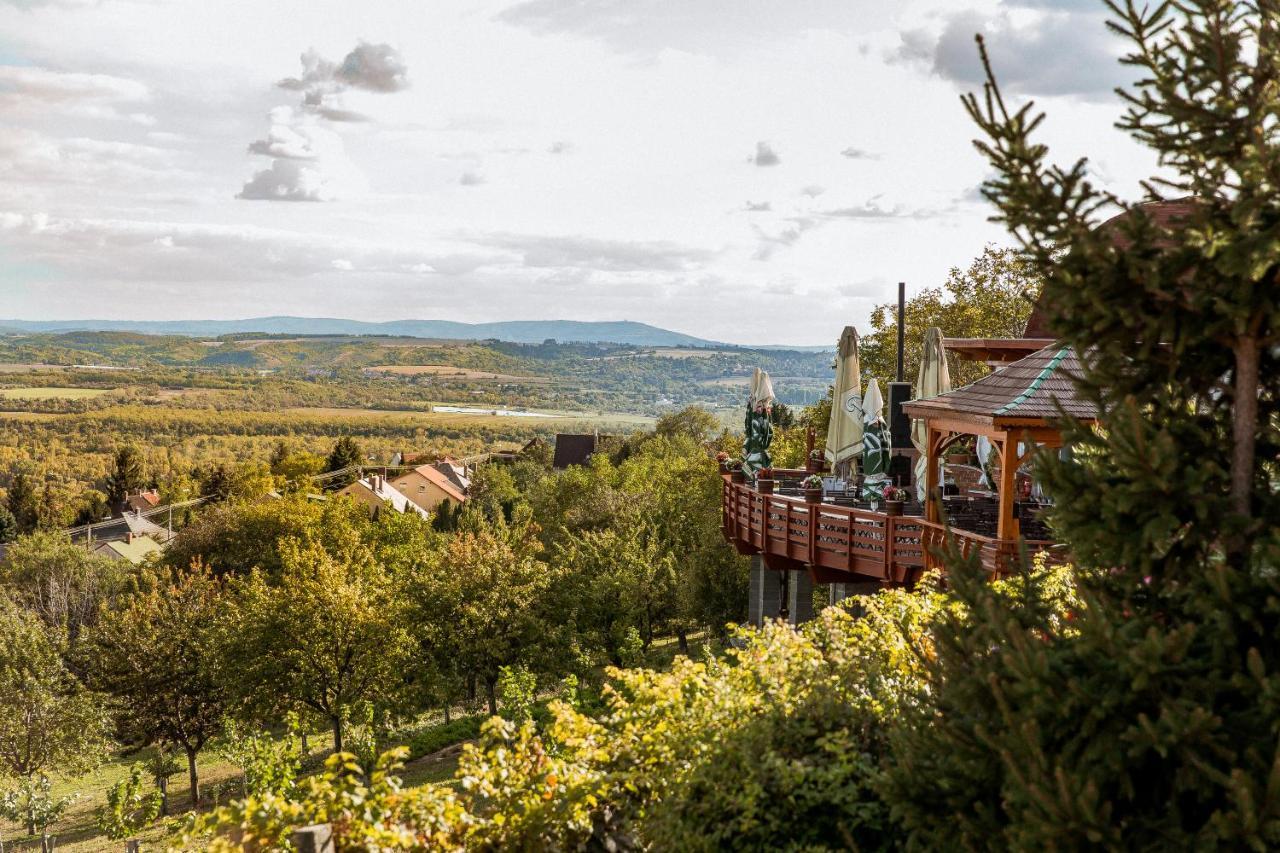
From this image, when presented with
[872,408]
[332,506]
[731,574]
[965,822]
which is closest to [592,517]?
[332,506]

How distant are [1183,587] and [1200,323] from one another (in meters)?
1.09

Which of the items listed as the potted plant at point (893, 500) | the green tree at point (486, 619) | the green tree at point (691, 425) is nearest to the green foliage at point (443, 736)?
the green tree at point (486, 619)

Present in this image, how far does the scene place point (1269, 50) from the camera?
436 centimetres

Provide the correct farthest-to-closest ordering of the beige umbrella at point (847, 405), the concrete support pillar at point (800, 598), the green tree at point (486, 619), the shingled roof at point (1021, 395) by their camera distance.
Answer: the green tree at point (486, 619)
the concrete support pillar at point (800, 598)
the beige umbrella at point (847, 405)
the shingled roof at point (1021, 395)

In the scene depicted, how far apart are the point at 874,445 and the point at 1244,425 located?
436 inches

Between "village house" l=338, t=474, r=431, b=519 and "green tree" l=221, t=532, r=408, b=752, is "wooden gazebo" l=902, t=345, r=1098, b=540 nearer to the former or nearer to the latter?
"green tree" l=221, t=532, r=408, b=752

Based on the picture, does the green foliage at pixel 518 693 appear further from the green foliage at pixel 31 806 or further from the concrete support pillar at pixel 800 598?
the green foliage at pixel 31 806

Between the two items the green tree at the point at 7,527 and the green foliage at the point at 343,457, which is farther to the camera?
the green foliage at the point at 343,457

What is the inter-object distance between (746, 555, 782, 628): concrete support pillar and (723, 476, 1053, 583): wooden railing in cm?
282

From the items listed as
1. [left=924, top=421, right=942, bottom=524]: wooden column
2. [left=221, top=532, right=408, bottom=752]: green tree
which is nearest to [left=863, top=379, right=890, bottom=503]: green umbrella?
[left=924, top=421, right=942, bottom=524]: wooden column

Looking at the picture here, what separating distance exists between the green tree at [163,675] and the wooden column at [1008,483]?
74.3 feet

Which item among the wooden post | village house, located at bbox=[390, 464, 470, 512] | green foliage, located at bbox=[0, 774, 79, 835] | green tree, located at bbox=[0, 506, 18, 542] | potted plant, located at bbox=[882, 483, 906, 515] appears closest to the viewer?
the wooden post

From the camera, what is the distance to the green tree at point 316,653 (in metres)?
26.7

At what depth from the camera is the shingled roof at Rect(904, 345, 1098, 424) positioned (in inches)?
461
